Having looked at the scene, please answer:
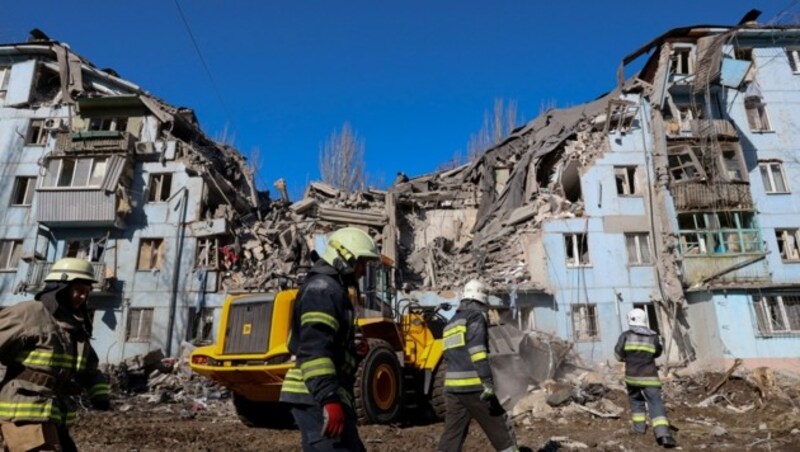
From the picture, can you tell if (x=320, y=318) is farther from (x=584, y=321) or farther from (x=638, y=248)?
(x=638, y=248)

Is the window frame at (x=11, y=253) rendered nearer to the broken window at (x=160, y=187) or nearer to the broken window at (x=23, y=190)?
the broken window at (x=23, y=190)

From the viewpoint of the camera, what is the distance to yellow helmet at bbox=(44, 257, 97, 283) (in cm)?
320

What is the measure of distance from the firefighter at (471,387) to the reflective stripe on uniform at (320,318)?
2.28 meters

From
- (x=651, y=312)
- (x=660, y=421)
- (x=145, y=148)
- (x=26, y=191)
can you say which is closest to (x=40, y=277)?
(x=26, y=191)

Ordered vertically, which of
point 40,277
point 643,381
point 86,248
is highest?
point 86,248

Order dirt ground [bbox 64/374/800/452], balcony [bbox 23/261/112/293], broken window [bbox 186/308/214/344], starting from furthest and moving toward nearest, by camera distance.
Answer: broken window [bbox 186/308/214/344] < balcony [bbox 23/261/112/293] < dirt ground [bbox 64/374/800/452]

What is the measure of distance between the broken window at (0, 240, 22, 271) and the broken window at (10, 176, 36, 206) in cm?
174

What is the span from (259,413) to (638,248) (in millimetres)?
16802

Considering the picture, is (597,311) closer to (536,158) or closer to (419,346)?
(536,158)

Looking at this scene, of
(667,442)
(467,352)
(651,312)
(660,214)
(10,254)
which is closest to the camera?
(467,352)

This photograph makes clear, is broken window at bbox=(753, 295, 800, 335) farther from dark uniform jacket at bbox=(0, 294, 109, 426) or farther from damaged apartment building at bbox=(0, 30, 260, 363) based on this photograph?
dark uniform jacket at bbox=(0, 294, 109, 426)

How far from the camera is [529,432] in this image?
7.65 metres

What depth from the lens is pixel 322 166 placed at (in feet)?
111

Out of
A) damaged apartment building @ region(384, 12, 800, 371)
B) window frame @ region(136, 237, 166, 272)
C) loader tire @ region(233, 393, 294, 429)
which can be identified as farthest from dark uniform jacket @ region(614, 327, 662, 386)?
window frame @ region(136, 237, 166, 272)
